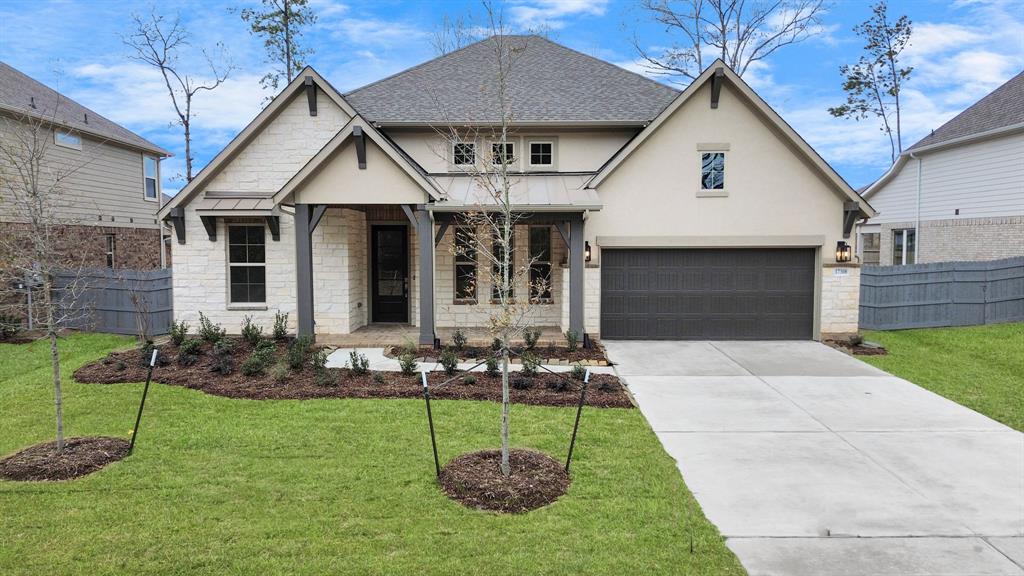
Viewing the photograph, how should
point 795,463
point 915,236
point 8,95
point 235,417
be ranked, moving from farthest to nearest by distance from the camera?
point 915,236
point 8,95
point 235,417
point 795,463

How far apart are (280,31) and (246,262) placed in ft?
53.9

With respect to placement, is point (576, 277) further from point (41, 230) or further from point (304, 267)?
point (41, 230)

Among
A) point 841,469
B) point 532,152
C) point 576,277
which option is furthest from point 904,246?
Result: point 841,469

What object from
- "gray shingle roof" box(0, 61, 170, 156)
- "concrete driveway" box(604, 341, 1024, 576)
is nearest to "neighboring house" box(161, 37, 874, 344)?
"concrete driveway" box(604, 341, 1024, 576)

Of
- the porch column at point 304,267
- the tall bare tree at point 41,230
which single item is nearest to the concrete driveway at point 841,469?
the porch column at point 304,267

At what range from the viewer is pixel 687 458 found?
6.52m

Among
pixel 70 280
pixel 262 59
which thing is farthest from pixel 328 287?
pixel 262 59

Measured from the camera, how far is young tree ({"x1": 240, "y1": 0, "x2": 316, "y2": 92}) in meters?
25.7

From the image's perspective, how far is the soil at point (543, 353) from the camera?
11453mm

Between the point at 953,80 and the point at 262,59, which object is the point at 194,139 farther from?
the point at 953,80

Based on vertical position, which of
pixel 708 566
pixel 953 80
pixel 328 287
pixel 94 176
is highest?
pixel 953 80

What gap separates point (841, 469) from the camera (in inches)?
247

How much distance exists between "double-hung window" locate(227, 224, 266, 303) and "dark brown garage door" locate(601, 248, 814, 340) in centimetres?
782

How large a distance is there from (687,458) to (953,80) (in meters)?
32.3
